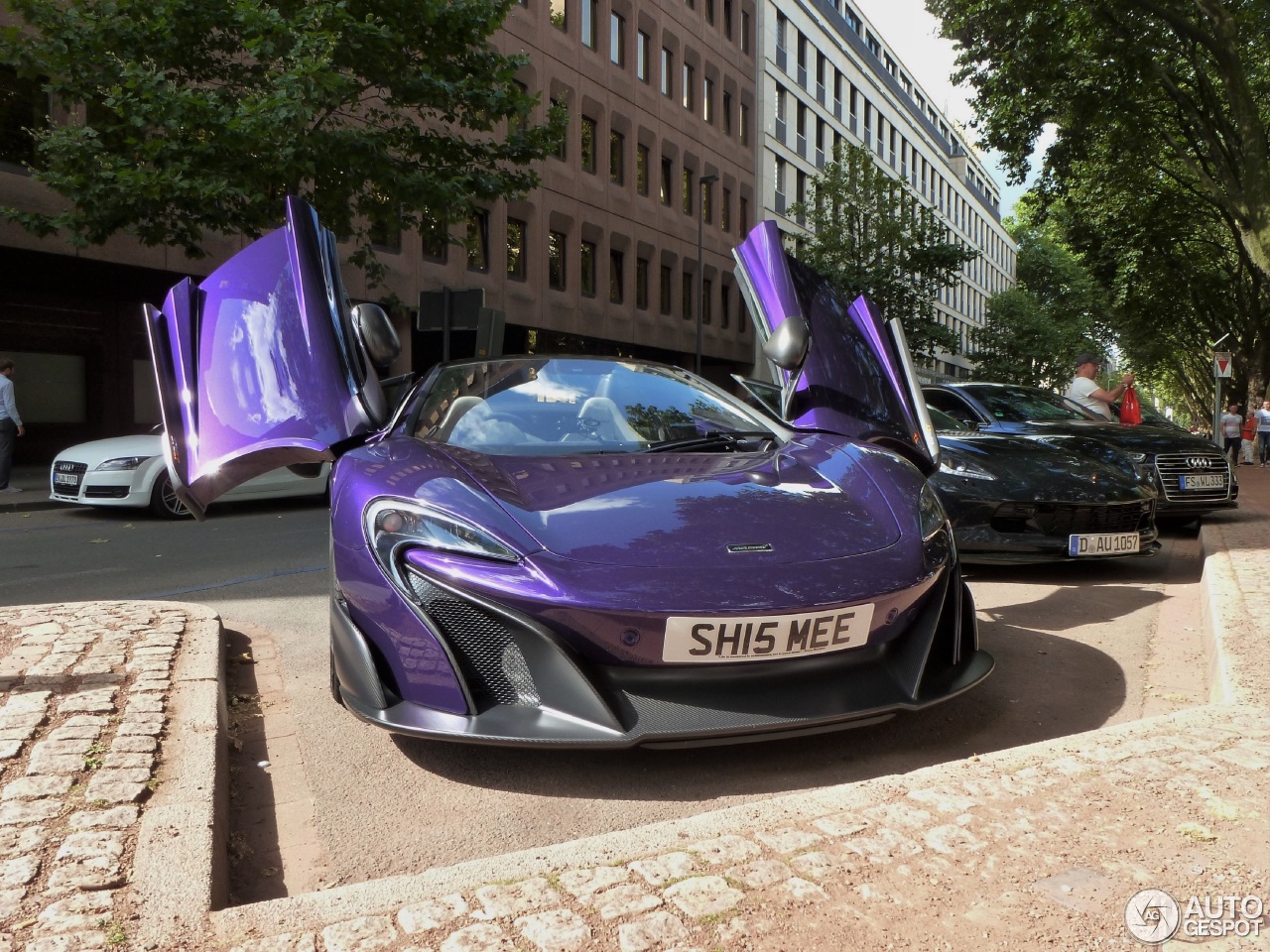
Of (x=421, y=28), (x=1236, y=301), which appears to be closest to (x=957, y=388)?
(x=421, y=28)

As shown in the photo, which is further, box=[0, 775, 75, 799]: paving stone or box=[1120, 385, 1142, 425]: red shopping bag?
box=[1120, 385, 1142, 425]: red shopping bag

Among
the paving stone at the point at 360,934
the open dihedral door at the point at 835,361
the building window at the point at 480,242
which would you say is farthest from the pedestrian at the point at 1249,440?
the paving stone at the point at 360,934

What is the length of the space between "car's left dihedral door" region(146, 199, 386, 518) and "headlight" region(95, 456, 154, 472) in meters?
6.77

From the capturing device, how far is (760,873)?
6.63 feet

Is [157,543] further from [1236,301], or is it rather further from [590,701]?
[1236,301]

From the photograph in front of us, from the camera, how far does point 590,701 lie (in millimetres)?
2598

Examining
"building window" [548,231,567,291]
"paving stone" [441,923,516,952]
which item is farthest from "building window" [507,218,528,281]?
"paving stone" [441,923,516,952]

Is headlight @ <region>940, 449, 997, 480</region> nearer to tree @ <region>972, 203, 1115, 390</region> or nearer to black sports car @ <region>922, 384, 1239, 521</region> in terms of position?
black sports car @ <region>922, 384, 1239, 521</region>

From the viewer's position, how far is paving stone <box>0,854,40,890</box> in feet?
6.72

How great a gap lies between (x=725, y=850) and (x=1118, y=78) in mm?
17857

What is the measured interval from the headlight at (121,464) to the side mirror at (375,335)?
7.39 m

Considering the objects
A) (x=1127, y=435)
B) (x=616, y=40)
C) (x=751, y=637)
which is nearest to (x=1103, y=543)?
(x=1127, y=435)

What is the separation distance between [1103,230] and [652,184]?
13.0 meters

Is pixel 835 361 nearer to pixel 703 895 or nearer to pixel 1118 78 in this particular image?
pixel 703 895
